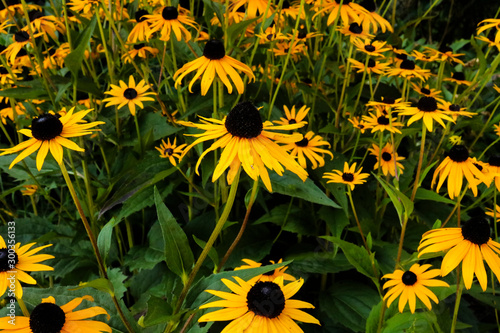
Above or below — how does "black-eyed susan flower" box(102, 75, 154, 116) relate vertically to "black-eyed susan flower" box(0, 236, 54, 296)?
below

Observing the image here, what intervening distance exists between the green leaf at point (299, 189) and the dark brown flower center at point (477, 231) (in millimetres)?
322

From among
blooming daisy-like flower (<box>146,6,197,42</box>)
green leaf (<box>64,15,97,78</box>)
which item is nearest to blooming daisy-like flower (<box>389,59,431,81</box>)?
blooming daisy-like flower (<box>146,6,197,42</box>)

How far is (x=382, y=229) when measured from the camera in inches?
55.4

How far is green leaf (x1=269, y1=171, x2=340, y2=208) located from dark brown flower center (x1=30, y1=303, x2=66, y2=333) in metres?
0.56

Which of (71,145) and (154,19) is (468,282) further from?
(154,19)

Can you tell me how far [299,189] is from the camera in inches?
41.9

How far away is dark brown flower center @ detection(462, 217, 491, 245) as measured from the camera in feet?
2.37

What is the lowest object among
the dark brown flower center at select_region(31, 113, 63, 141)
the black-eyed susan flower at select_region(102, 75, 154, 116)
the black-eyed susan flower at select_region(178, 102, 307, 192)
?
the black-eyed susan flower at select_region(102, 75, 154, 116)

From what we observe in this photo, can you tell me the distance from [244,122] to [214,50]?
0.39 metres

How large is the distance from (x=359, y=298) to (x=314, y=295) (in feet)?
0.61

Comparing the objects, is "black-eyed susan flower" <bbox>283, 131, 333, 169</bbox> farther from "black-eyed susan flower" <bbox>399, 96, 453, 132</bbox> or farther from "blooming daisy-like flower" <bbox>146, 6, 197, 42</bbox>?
"blooming daisy-like flower" <bbox>146, 6, 197, 42</bbox>

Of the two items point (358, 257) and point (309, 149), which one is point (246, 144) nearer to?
point (358, 257)

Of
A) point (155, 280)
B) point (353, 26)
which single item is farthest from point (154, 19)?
point (155, 280)

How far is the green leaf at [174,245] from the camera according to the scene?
729 millimetres
